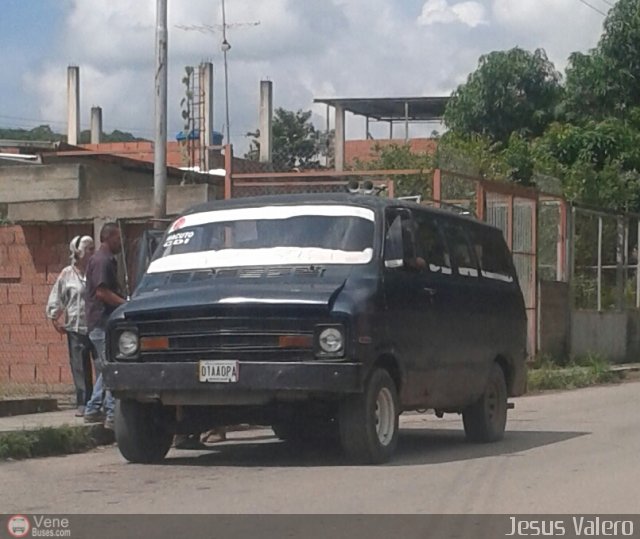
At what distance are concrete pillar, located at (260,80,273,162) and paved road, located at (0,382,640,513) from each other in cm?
3306

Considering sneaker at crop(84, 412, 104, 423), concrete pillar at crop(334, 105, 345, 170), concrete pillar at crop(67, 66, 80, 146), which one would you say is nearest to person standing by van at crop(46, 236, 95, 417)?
sneaker at crop(84, 412, 104, 423)

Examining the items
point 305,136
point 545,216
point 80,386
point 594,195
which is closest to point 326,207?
point 80,386

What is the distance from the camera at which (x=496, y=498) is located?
927 cm

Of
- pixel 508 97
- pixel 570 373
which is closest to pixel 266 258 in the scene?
pixel 570 373

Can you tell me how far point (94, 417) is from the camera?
12859 millimetres

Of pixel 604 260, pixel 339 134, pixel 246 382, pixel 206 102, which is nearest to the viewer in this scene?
pixel 246 382

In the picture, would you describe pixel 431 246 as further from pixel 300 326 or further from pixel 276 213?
Answer: pixel 300 326

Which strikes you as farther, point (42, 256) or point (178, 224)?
point (42, 256)

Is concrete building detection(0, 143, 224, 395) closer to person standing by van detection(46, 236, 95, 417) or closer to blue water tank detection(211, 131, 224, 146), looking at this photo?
person standing by van detection(46, 236, 95, 417)

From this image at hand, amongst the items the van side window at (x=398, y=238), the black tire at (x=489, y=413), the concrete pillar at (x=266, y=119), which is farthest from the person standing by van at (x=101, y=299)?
the concrete pillar at (x=266, y=119)
